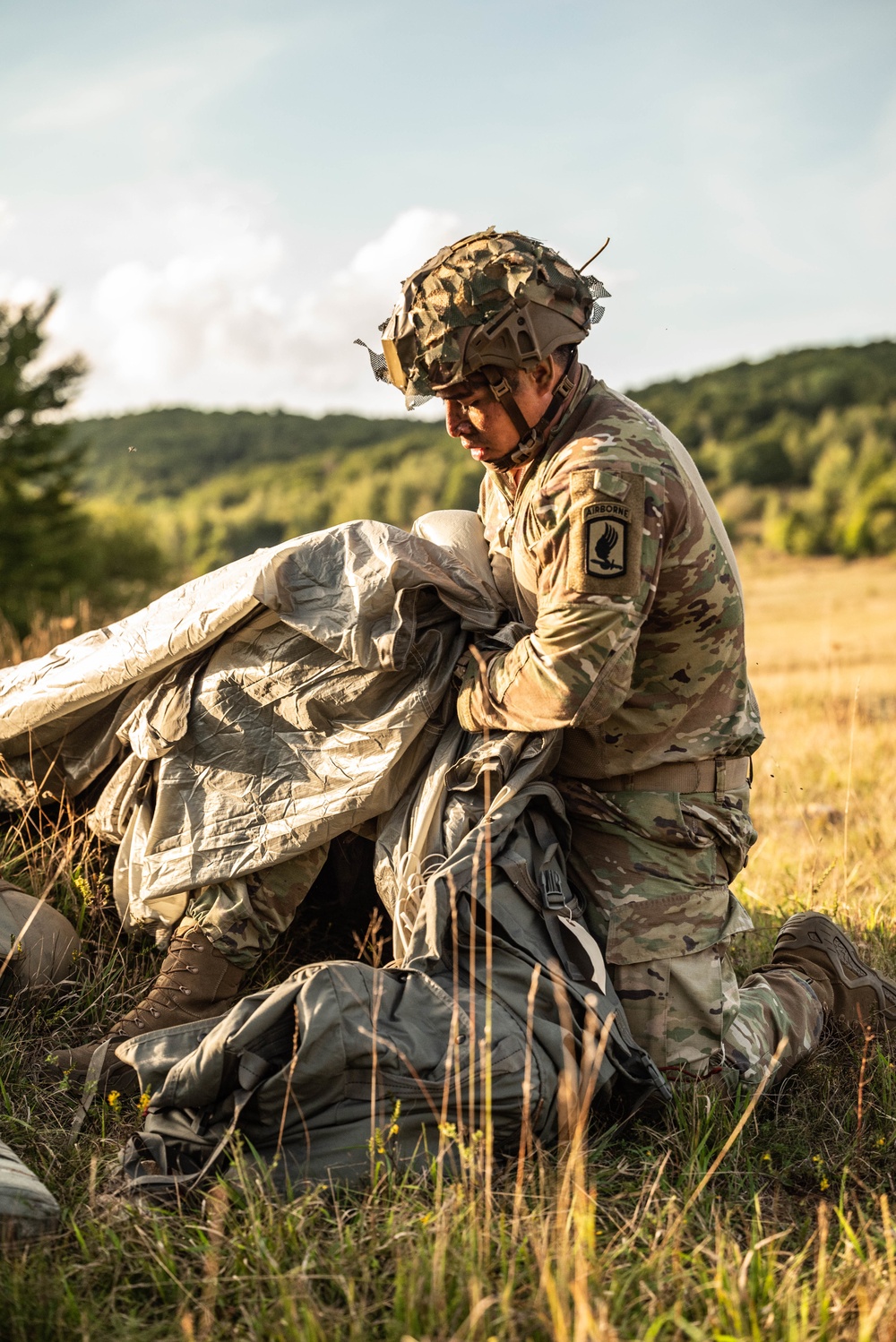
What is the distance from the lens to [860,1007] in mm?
3643

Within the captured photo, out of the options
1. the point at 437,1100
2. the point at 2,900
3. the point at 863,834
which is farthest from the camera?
the point at 863,834

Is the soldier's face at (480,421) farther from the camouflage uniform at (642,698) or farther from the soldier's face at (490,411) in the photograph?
the camouflage uniform at (642,698)

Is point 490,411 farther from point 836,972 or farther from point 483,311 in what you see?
point 836,972

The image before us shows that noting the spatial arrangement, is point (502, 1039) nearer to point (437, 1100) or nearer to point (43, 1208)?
point (437, 1100)

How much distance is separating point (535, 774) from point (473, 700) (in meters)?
0.28

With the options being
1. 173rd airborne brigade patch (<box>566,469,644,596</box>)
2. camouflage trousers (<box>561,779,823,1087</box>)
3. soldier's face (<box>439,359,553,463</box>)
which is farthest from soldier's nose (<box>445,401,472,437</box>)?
camouflage trousers (<box>561,779,823,1087</box>)

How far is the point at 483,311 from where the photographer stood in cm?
310

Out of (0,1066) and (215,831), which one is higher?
(215,831)

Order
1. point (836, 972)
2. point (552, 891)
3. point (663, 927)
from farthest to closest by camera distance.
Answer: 1. point (836, 972)
2. point (663, 927)
3. point (552, 891)

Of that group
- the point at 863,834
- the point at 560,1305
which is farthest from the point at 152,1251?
the point at 863,834

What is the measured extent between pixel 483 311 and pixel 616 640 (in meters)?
1.01

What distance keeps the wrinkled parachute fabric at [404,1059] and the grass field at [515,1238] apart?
4.1 inches

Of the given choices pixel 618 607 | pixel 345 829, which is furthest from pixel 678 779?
pixel 345 829

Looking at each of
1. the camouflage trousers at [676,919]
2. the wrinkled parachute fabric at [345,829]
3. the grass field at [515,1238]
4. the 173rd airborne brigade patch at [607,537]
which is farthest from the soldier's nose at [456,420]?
the grass field at [515,1238]
